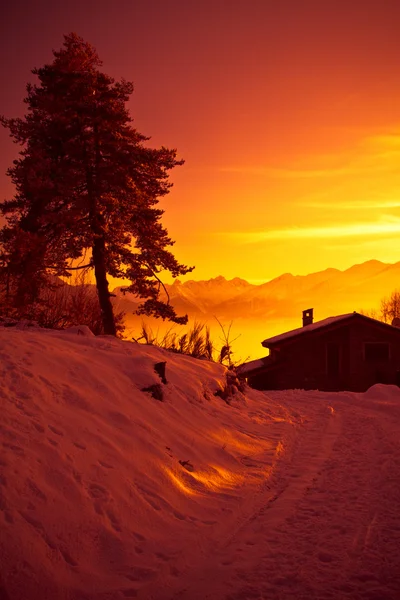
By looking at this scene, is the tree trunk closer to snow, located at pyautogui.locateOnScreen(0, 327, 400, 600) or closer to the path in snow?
snow, located at pyautogui.locateOnScreen(0, 327, 400, 600)

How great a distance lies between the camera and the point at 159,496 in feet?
16.2

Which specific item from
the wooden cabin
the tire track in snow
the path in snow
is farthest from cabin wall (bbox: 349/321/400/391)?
the path in snow

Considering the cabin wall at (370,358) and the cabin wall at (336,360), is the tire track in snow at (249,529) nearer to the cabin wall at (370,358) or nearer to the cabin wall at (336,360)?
the cabin wall at (336,360)


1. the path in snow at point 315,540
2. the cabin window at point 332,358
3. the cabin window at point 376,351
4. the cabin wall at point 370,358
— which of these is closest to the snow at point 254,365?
the cabin window at point 332,358

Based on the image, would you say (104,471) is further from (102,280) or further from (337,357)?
(337,357)

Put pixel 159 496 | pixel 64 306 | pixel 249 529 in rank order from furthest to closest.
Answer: pixel 64 306 < pixel 159 496 < pixel 249 529

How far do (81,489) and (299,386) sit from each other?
27341mm

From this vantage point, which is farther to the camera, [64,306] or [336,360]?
[336,360]

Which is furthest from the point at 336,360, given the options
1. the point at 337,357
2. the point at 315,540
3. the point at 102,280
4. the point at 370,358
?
the point at 315,540

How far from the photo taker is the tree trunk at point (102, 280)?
15102 mm

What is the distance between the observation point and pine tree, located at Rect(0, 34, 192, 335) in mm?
14094

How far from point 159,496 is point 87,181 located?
1228 centimetres

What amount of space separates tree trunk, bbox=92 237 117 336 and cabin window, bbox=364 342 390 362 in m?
21.0

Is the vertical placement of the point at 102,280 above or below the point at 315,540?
above
